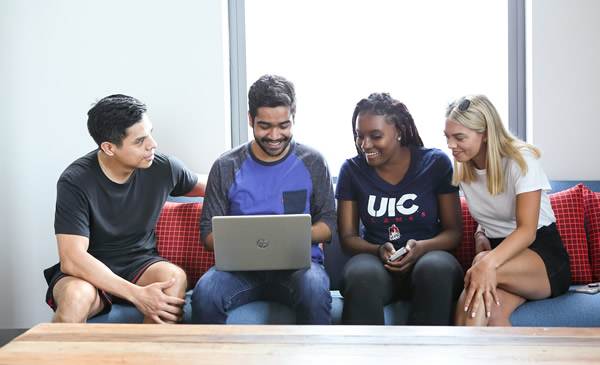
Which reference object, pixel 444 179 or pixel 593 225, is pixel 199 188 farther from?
pixel 593 225

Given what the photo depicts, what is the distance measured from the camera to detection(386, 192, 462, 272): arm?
2.04m

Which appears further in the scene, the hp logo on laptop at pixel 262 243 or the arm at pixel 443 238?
the arm at pixel 443 238

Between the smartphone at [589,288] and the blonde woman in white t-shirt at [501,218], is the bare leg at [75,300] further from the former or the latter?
the smartphone at [589,288]

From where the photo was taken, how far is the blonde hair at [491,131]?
79.4 inches

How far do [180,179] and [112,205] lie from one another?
0.30 meters

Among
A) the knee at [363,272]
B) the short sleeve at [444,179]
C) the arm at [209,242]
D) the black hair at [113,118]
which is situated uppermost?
the black hair at [113,118]

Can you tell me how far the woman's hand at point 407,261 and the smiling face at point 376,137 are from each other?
354mm

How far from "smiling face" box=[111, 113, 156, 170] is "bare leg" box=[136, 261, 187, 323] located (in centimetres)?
40

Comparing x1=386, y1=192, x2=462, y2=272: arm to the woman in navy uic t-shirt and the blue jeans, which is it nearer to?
the woman in navy uic t-shirt

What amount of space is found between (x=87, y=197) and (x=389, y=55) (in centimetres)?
165

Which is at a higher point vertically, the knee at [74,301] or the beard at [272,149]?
the beard at [272,149]

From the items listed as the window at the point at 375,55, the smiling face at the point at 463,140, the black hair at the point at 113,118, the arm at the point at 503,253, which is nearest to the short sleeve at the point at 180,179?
the black hair at the point at 113,118

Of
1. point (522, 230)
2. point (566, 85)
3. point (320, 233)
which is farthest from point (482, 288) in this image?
point (566, 85)

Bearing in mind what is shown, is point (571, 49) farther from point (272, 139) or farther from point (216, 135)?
point (216, 135)
